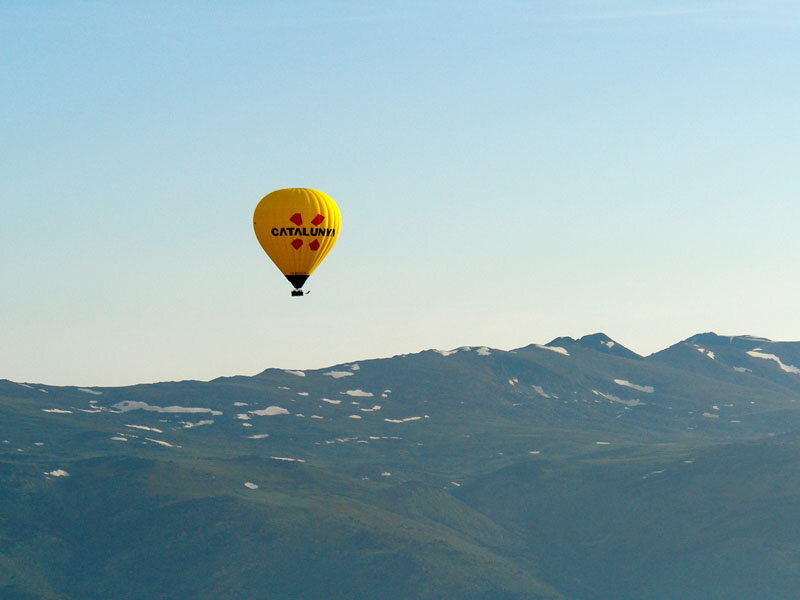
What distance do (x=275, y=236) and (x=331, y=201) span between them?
9043 millimetres

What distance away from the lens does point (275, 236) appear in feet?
445

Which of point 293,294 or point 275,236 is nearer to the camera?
point 293,294

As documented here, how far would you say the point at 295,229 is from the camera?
445ft

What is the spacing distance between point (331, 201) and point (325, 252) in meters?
6.55

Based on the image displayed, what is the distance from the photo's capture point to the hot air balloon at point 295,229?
5276 inches

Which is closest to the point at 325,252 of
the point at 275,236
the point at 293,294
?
the point at 275,236

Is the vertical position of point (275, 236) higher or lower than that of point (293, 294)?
higher

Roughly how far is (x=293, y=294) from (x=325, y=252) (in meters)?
19.2

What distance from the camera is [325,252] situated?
138375 millimetres

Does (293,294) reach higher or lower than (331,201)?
lower

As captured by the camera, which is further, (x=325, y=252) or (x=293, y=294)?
(x=325, y=252)

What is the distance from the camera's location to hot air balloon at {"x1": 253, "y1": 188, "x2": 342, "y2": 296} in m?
134

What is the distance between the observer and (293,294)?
119938mm

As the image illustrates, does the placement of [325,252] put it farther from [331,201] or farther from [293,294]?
[293,294]
